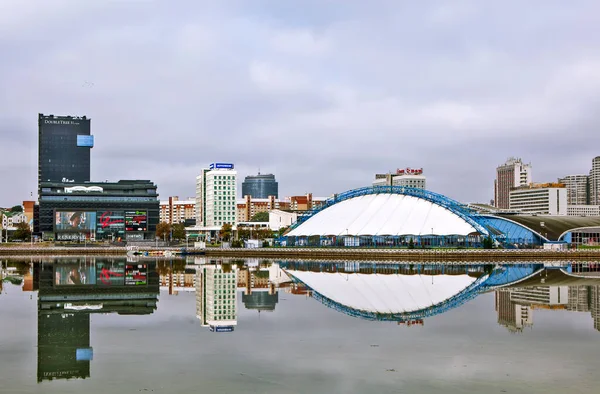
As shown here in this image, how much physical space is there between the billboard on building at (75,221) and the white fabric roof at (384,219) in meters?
74.5

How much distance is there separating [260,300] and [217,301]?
2563 mm

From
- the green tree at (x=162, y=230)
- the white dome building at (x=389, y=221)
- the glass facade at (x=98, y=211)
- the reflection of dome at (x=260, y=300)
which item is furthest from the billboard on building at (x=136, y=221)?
the reflection of dome at (x=260, y=300)

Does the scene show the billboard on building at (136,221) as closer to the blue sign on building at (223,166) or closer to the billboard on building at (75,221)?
the billboard on building at (75,221)

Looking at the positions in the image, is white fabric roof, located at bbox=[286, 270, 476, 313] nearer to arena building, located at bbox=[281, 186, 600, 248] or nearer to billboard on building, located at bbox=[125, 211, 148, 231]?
arena building, located at bbox=[281, 186, 600, 248]

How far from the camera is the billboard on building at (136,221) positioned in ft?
575

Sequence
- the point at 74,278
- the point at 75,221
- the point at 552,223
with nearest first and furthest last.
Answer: the point at 74,278 → the point at 552,223 → the point at 75,221

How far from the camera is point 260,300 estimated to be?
1615 inches

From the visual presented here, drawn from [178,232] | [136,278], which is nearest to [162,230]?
[178,232]

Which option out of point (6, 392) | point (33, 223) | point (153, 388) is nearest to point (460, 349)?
point (153, 388)

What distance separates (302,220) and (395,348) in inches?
3830

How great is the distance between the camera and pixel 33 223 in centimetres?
19612

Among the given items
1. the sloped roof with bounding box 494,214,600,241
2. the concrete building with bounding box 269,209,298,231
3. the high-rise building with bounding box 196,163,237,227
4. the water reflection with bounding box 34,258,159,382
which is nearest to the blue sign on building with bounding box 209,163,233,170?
the high-rise building with bounding box 196,163,237,227

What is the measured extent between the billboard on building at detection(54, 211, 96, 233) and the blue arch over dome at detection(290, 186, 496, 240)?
71.8 m

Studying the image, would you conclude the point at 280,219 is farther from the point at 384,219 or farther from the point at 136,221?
the point at 384,219
